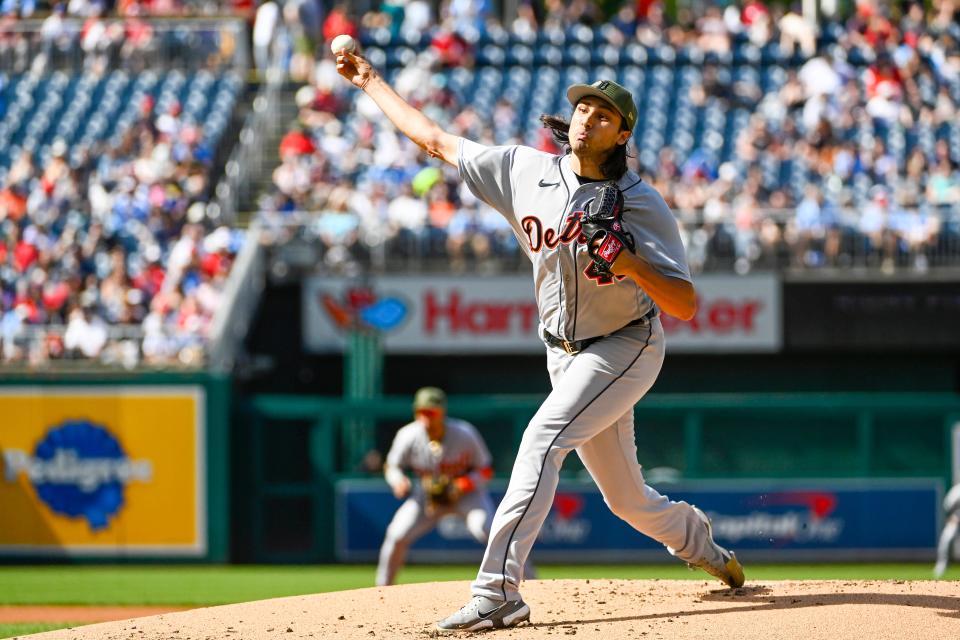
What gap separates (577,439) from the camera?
5.61 meters

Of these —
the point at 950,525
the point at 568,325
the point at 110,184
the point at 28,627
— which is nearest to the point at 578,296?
the point at 568,325

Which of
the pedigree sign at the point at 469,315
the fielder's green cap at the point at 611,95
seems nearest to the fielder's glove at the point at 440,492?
the fielder's green cap at the point at 611,95

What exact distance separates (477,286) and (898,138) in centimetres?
575

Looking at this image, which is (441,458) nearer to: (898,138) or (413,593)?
(413,593)

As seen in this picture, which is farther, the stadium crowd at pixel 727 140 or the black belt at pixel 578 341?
the stadium crowd at pixel 727 140

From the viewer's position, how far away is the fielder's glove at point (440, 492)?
34.6 ft

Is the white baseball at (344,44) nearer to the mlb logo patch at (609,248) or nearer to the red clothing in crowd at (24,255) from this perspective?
the mlb logo patch at (609,248)

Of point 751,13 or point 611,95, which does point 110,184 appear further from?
point 611,95

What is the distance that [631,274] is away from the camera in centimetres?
525

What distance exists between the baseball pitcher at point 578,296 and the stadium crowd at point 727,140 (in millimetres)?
11306

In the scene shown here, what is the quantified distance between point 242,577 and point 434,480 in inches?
140

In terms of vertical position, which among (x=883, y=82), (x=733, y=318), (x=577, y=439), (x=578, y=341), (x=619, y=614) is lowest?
(x=619, y=614)

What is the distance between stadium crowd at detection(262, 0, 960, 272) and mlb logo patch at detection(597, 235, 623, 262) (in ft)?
38.9

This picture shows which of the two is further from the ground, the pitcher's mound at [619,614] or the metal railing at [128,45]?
the metal railing at [128,45]
